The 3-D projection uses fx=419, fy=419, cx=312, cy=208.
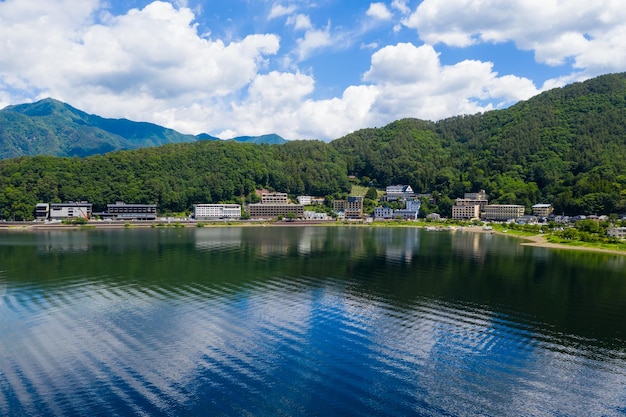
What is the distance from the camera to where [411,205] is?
126062 mm

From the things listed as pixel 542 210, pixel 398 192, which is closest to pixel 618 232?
pixel 542 210

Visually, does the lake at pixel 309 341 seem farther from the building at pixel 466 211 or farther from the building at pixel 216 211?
the building at pixel 466 211

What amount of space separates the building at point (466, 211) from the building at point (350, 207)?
88.7 feet

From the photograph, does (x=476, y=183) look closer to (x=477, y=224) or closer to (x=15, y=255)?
(x=477, y=224)

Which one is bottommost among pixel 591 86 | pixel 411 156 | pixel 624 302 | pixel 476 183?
pixel 624 302

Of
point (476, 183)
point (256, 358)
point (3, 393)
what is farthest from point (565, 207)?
point (3, 393)

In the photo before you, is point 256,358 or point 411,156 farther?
point 411,156

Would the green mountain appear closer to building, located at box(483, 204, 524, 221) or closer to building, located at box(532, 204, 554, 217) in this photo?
building, located at box(532, 204, 554, 217)

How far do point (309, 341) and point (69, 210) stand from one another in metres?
101

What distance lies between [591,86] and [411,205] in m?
92.3

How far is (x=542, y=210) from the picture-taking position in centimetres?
10925

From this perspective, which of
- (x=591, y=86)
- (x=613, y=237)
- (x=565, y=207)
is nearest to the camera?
(x=613, y=237)

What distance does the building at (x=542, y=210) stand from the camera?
4291 inches

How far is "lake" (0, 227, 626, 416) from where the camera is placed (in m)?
15.1
